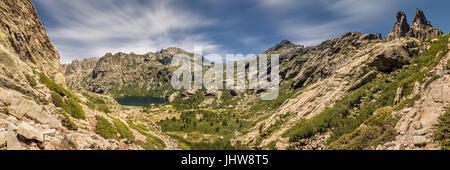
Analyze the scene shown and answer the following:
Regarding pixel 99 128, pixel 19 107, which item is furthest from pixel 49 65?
pixel 19 107

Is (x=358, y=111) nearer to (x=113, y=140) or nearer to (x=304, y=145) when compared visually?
(x=304, y=145)

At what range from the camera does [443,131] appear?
55.9 feet

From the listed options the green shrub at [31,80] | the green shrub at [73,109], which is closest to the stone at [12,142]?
the green shrub at [73,109]

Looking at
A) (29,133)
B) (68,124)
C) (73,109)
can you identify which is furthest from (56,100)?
(29,133)

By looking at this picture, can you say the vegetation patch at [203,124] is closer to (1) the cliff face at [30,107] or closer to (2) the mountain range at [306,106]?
(2) the mountain range at [306,106]

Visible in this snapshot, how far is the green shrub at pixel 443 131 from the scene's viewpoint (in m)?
15.9

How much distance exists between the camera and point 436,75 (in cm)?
2664

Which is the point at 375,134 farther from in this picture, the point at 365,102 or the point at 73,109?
the point at 73,109

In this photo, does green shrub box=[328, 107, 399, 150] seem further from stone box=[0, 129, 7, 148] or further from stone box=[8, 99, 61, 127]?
stone box=[8, 99, 61, 127]

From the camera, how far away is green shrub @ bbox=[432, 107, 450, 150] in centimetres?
1590

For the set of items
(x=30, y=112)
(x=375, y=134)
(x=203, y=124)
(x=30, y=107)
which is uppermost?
(x=30, y=107)

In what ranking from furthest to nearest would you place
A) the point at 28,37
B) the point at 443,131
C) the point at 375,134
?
the point at 28,37 < the point at 375,134 < the point at 443,131

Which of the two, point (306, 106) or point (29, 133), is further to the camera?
point (306, 106)

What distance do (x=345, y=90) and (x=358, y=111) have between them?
15.7 m
